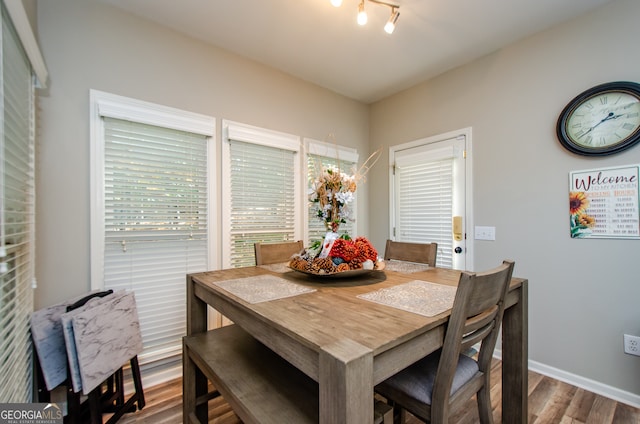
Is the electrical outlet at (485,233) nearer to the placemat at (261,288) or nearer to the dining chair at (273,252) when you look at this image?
the dining chair at (273,252)

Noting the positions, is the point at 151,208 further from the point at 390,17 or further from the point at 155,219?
the point at 390,17

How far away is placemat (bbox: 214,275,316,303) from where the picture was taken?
120 cm

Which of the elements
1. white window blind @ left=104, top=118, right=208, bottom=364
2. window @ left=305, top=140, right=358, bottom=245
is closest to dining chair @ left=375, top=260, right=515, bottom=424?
white window blind @ left=104, top=118, right=208, bottom=364

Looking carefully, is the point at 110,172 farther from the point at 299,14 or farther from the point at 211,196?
the point at 299,14

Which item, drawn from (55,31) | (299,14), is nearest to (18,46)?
(55,31)

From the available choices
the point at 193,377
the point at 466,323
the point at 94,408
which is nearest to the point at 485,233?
the point at 466,323

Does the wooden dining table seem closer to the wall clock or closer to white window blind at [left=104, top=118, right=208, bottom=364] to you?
white window blind at [left=104, top=118, right=208, bottom=364]

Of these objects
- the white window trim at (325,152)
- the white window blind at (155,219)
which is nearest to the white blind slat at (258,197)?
the white window trim at (325,152)

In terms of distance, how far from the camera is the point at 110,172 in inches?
76.6

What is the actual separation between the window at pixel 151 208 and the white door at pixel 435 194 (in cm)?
212

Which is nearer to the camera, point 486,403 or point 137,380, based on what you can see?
point 486,403

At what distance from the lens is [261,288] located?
4.41ft

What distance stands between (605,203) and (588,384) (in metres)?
1.31

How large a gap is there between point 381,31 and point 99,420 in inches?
126
